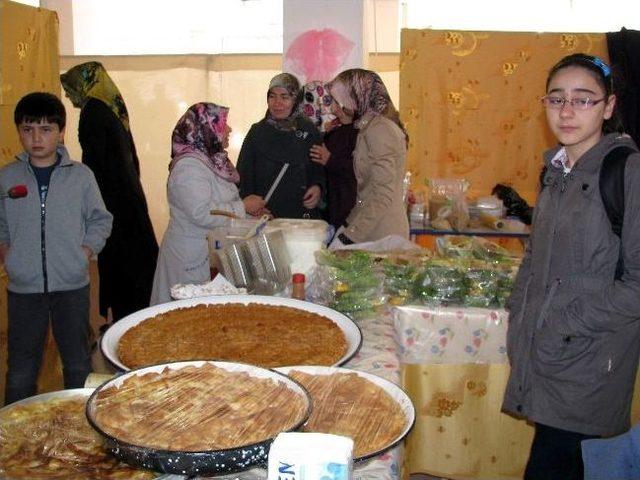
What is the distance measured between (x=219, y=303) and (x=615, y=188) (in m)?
1.22

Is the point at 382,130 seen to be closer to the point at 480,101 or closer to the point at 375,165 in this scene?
the point at 375,165

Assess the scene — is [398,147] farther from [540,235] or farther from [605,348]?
[605,348]

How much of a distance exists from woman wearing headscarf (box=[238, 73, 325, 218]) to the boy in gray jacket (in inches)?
52.9

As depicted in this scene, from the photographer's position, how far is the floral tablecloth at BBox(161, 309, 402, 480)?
1.22 meters

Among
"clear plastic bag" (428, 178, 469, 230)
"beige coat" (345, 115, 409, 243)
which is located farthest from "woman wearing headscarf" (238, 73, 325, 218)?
"clear plastic bag" (428, 178, 469, 230)

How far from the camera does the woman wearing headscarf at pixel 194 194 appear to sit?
3.30 metres

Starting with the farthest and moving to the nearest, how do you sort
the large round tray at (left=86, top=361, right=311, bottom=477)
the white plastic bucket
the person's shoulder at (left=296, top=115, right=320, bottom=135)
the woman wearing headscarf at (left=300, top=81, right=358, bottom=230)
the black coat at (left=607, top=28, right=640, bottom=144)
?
the black coat at (left=607, top=28, right=640, bottom=144) < the person's shoulder at (left=296, top=115, right=320, bottom=135) < the woman wearing headscarf at (left=300, top=81, right=358, bottom=230) < the white plastic bucket < the large round tray at (left=86, top=361, right=311, bottom=477)

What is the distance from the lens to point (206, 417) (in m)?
1.13

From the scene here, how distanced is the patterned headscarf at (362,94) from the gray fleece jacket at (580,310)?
1868 millimetres

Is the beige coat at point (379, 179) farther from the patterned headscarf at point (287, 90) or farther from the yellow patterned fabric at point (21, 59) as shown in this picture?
the yellow patterned fabric at point (21, 59)

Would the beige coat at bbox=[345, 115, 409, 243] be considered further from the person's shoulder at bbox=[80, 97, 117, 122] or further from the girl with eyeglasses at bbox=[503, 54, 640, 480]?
the girl with eyeglasses at bbox=[503, 54, 640, 480]

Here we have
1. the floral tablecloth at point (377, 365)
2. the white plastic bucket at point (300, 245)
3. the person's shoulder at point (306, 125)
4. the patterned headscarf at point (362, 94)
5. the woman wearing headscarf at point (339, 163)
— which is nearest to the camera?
the floral tablecloth at point (377, 365)

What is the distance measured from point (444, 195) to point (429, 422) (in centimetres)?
263

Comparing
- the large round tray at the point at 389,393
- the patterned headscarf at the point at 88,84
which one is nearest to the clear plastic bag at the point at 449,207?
the patterned headscarf at the point at 88,84
